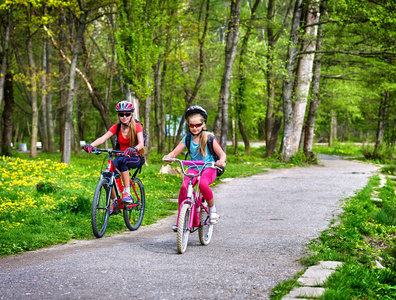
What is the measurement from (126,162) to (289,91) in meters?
14.7

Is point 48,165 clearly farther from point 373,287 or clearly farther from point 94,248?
point 373,287

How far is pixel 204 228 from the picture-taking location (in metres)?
6.36

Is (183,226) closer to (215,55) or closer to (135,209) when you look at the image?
(135,209)

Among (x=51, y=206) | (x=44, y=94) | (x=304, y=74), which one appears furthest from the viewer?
(x=304, y=74)

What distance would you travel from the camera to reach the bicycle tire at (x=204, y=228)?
6.17 meters

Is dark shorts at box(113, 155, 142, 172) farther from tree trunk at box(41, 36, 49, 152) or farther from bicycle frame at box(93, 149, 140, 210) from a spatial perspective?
tree trunk at box(41, 36, 49, 152)

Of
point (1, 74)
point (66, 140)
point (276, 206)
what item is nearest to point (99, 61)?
point (1, 74)

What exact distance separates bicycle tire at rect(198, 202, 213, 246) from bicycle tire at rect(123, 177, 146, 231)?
1515mm

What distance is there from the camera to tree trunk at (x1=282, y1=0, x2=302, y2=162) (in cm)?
1986

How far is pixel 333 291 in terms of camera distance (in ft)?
13.0

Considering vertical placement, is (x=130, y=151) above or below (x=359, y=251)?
above

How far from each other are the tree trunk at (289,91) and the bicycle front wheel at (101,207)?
1433cm

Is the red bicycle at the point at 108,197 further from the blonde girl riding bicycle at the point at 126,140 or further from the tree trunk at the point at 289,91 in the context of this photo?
the tree trunk at the point at 289,91

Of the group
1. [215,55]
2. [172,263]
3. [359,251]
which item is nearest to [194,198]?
[172,263]
